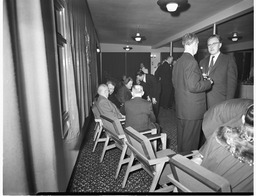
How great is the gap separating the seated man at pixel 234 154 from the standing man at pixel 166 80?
175 inches

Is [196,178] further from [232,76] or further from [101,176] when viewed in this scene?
[232,76]

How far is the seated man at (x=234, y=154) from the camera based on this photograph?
115cm

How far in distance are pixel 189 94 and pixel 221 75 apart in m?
0.61

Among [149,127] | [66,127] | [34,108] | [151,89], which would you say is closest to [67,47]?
[66,127]

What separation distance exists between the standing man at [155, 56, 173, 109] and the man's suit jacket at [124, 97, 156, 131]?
11.7ft

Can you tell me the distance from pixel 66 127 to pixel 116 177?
80 centimetres

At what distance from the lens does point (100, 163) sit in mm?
2570

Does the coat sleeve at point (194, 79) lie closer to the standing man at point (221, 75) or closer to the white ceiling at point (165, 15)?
the standing man at point (221, 75)

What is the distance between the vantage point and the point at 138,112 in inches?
90.7

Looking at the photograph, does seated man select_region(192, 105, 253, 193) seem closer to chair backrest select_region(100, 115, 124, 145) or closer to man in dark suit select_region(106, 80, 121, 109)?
chair backrest select_region(100, 115, 124, 145)

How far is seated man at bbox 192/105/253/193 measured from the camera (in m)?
1.15

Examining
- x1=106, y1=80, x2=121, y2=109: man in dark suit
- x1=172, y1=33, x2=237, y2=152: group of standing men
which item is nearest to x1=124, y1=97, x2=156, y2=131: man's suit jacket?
x1=172, y1=33, x2=237, y2=152: group of standing men

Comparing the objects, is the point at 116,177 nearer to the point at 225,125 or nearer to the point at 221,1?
the point at 225,125

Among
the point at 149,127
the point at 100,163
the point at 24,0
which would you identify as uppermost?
the point at 24,0
